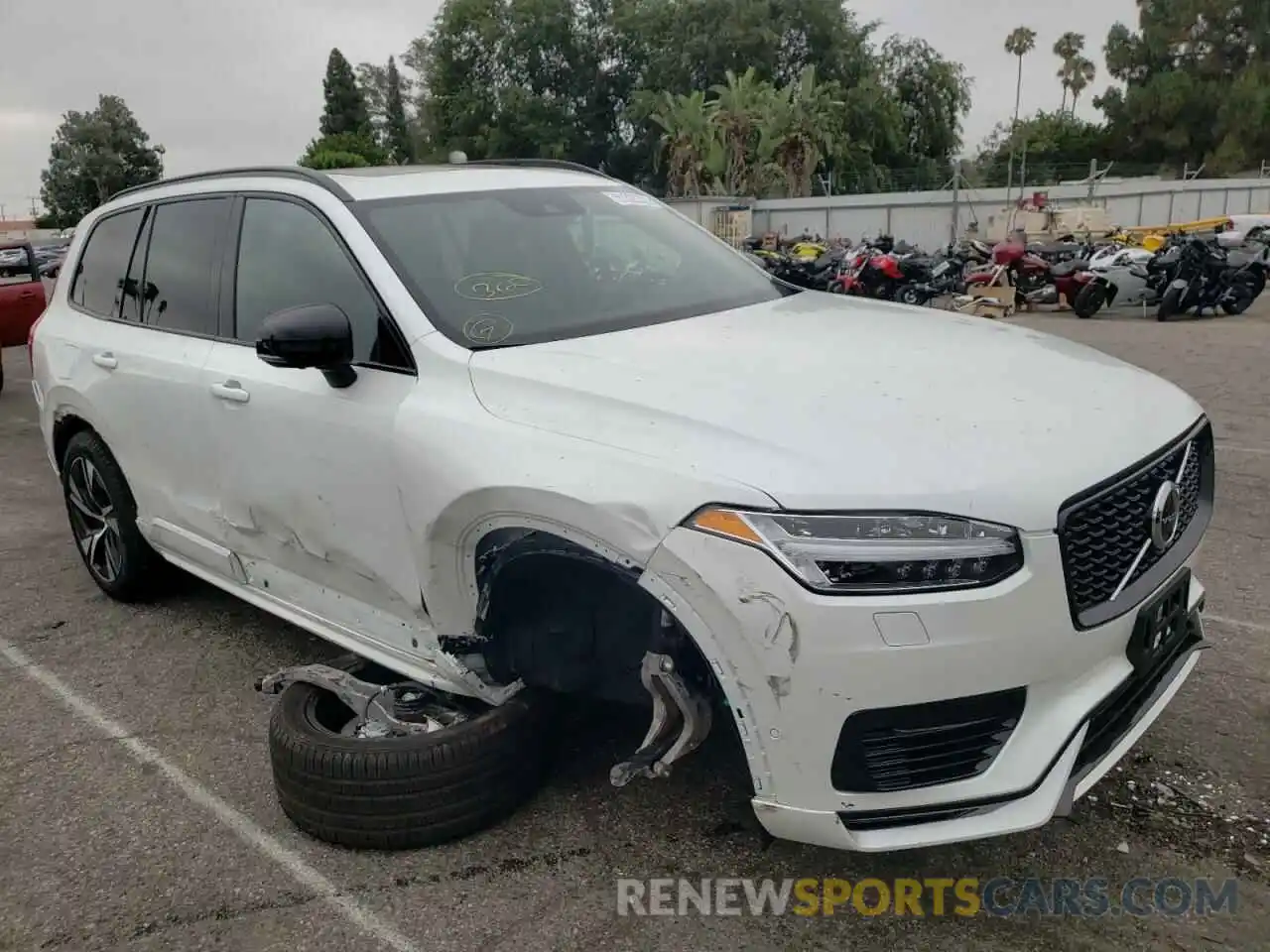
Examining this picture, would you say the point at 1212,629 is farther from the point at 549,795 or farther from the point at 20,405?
the point at 20,405

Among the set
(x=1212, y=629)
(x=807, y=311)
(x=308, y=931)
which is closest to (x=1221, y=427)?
(x=1212, y=629)

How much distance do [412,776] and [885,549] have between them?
1458 mm

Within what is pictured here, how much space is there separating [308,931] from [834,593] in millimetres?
1590

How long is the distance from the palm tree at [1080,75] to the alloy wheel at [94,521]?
9599 centimetres

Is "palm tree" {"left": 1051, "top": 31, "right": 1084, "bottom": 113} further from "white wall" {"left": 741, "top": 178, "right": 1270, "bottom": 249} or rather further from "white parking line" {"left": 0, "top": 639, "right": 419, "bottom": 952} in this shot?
"white parking line" {"left": 0, "top": 639, "right": 419, "bottom": 952}

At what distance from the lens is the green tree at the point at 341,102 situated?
89750mm

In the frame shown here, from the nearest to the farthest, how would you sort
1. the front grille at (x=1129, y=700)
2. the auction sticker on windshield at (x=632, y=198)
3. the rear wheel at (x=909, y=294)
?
1. the front grille at (x=1129, y=700)
2. the auction sticker on windshield at (x=632, y=198)
3. the rear wheel at (x=909, y=294)

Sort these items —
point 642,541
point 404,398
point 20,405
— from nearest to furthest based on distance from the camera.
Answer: point 642,541 < point 404,398 < point 20,405

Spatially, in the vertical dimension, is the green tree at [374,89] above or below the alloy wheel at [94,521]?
above

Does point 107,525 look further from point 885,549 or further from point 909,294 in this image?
point 909,294

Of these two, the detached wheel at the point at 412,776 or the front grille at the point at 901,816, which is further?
the detached wheel at the point at 412,776

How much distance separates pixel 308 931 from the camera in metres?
2.65

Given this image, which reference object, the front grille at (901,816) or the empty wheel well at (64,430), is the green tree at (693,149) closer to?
the empty wheel well at (64,430)

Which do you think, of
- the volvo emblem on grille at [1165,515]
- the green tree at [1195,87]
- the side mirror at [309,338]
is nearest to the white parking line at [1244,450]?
the volvo emblem on grille at [1165,515]
